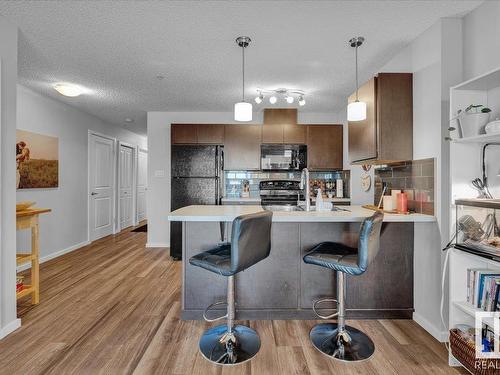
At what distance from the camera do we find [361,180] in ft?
14.2

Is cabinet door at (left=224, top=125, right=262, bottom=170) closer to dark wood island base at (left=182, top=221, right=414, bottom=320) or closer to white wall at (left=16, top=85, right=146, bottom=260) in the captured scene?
dark wood island base at (left=182, top=221, right=414, bottom=320)

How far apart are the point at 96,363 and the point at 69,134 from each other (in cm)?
408

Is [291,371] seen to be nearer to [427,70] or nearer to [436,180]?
[436,180]

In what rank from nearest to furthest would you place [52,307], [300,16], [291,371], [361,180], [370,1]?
[291,371] → [370,1] → [300,16] → [52,307] → [361,180]

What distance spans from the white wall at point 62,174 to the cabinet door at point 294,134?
3520 millimetres

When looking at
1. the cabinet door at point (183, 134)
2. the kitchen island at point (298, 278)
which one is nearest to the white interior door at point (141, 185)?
the cabinet door at point (183, 134)

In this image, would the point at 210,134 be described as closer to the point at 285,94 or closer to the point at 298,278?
the point at 285,94

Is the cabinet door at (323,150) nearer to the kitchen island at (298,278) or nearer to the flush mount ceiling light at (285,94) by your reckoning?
the flush mount ceiling light at (285,94)

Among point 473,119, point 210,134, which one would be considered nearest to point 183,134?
point 210,134

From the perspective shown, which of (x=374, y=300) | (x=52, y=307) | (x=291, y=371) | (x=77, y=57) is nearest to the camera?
(x=291, y=371)

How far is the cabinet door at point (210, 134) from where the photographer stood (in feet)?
15.6

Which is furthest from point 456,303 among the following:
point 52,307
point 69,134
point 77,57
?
point 69,134

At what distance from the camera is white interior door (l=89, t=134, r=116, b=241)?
18.2 ft

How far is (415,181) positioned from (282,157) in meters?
2.50
